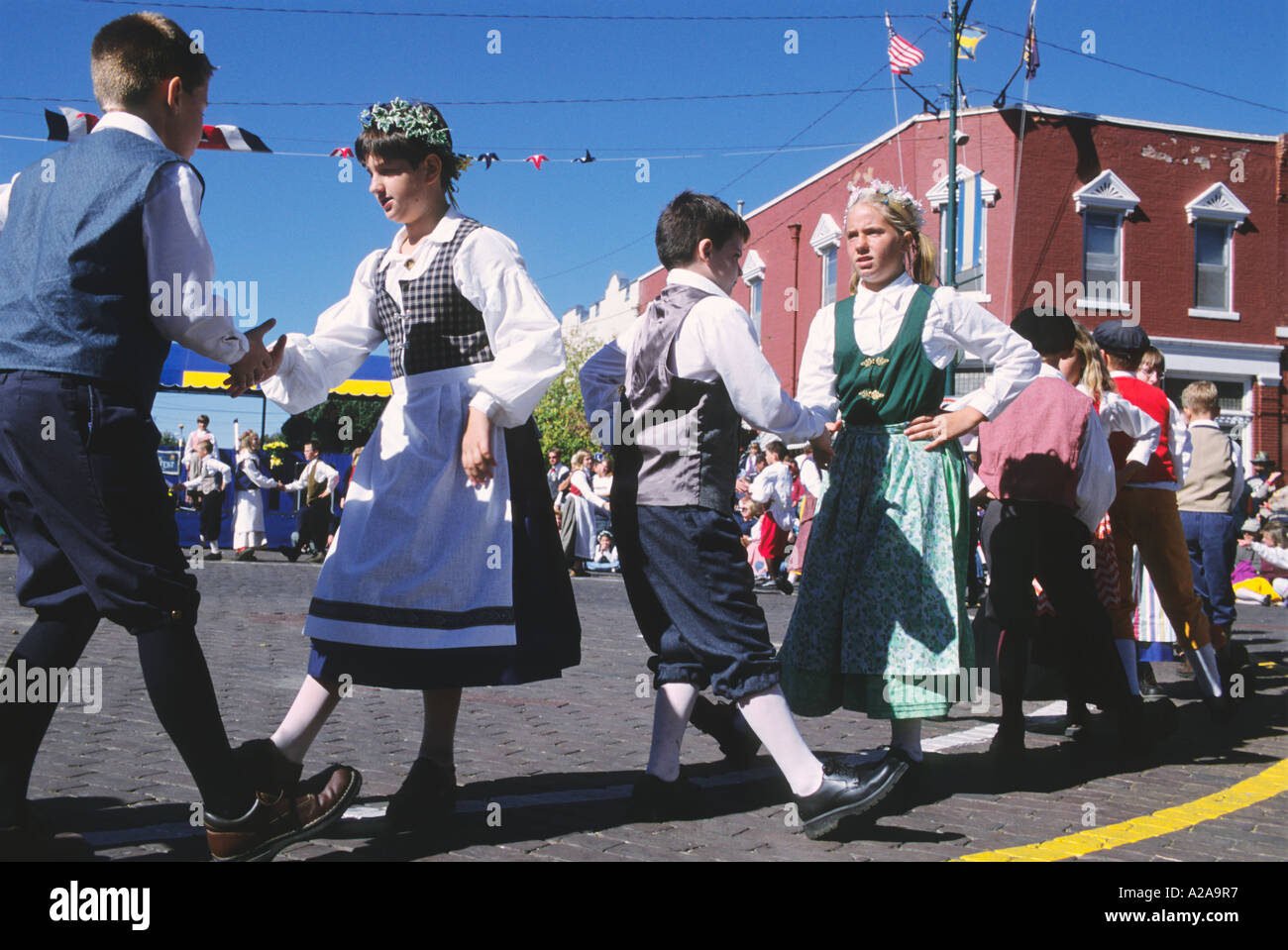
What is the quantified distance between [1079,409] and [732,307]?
75.2 inches

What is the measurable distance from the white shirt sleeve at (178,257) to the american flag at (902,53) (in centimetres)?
2124

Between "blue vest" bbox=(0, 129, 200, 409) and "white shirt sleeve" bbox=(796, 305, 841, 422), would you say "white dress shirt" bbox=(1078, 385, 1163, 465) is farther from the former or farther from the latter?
"blue vest" bbox=(0, 129, 200, 409)

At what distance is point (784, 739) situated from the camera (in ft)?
10.5

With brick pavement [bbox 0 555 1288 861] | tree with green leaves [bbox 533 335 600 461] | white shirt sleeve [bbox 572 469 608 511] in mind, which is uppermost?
tree with green leaves [bbox 533 335 600 461]

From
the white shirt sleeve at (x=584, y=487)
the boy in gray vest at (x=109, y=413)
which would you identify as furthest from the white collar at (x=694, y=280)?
the white shirt sleeve at (x=584, y=487)

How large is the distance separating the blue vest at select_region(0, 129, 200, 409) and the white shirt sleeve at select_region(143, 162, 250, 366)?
3cm

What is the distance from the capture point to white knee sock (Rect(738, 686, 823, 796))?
3.18 metres

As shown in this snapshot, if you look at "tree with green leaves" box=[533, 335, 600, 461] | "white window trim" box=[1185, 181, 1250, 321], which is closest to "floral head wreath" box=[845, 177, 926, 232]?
"white window trim" box=[1185, 181, 1250, 321]

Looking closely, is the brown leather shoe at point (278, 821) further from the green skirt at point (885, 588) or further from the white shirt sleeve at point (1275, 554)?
the white shirt sleeve at point (1275, 554)

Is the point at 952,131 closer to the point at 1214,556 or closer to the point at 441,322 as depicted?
the point at 1214,556

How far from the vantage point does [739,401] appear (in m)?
3.32

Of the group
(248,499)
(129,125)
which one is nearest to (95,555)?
(129,125)

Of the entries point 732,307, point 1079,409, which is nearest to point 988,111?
point 1079,409
